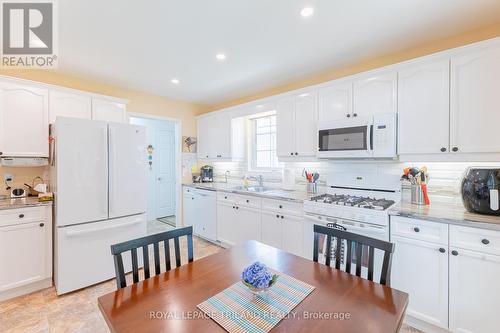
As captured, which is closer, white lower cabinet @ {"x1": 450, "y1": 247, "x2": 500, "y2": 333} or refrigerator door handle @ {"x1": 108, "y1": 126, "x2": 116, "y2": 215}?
white lower cabinet @ {"x1": 450, "y1": 247, "x2": 500, "y2": 333}

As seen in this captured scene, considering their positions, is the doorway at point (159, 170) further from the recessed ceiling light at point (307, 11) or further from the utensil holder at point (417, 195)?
the utensil holder at point (417, 195)

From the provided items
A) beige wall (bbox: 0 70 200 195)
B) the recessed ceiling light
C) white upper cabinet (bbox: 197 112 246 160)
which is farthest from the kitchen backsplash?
beige wall (bbox: 0 70 200 195)

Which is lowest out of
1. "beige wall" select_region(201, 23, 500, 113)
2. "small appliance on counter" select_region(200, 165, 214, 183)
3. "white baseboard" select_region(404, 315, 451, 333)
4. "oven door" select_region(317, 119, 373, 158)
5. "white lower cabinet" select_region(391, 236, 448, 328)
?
"white baseboard" select_region(404, 315, 451, 333)

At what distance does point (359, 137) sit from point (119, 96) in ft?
11.4

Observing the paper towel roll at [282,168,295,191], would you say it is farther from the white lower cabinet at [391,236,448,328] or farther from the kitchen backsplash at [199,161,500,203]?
the white lower cabinet at [391,236,448,328]

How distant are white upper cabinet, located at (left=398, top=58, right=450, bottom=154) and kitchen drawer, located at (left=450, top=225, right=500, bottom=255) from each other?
68 centimetres

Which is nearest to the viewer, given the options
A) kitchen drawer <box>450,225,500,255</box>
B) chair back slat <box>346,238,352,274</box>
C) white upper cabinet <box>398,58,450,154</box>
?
chair back slat <box>346,238,352,274</box>

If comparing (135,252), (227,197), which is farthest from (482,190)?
(227,197)

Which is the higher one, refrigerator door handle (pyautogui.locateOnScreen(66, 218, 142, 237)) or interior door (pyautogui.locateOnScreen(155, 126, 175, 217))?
interior door (pyautogui.locateOnScreen(155, 126, 175, 217))

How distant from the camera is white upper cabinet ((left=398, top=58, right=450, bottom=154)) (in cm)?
200

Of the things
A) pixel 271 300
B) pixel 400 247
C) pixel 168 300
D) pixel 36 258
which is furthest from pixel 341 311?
pixel 36 258

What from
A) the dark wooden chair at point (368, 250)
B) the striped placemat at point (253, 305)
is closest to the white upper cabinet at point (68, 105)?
the striped placemat at point (253, 305)

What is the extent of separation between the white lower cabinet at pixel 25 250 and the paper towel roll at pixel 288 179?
9.34 ft

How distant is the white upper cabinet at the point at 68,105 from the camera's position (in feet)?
9.21
